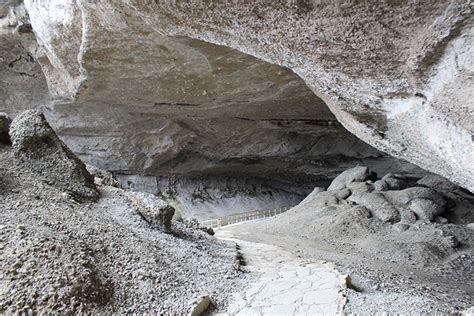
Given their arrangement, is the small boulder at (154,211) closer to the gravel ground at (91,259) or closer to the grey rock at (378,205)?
the gravel ground at (91,259)

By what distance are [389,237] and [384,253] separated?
36 cm

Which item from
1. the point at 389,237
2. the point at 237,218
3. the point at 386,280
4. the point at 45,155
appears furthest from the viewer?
the point at 237,218

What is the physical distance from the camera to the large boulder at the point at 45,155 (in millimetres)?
3480

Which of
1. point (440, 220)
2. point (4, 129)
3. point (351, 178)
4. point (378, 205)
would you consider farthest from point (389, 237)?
point (4, 129)

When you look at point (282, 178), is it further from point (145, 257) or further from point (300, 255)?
point (145, 257)

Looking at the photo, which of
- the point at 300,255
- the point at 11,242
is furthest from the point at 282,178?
the point at 11,242

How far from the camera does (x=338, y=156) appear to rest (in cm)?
777

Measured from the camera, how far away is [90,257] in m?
2.50

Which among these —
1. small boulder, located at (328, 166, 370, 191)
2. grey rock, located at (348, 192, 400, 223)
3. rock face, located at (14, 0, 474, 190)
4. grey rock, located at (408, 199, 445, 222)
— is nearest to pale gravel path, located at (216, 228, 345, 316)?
rock face, located at (14, 0, 474, 190)

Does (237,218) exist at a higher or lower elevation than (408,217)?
lower

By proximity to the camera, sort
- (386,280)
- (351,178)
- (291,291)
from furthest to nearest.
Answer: (351,178) < (386,280) < (291,291)

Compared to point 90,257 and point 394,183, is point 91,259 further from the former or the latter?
point 394,183

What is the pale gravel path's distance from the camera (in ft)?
7.76

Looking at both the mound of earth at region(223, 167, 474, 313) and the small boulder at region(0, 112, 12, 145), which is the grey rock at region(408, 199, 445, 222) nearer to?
the mound of earth at region(223, 167, 474, 313)
